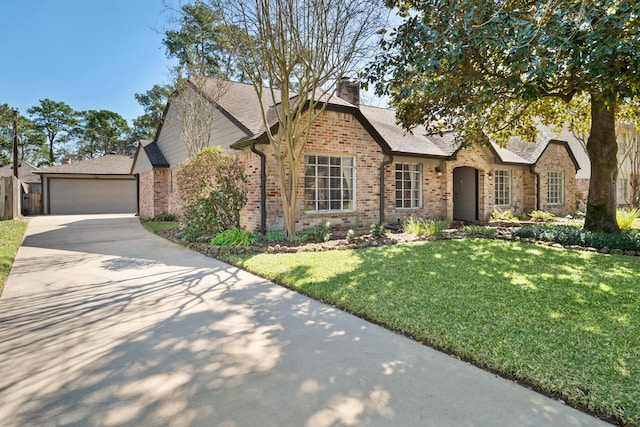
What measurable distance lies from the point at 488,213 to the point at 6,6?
19.0 m

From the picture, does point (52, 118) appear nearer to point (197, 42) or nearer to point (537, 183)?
point (197, 42)

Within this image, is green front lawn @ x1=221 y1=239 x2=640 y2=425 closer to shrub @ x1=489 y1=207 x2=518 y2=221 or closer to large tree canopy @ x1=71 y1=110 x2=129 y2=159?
shrub @ x1=489 y1=207 x2=518 y2=221

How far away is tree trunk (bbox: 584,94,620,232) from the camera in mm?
9641

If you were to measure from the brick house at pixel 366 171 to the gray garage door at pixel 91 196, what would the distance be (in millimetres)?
7650

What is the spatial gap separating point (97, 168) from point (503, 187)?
2634 centimetres

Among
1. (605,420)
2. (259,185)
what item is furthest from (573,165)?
(605,420)

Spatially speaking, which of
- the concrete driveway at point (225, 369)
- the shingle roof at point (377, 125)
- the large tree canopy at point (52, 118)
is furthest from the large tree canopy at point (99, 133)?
the concrete driveway at point (225, 369)

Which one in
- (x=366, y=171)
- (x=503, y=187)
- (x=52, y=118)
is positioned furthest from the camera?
(x=52, y=118)

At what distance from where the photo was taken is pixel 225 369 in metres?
3.04

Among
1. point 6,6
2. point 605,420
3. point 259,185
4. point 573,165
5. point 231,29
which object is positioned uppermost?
point 6,6

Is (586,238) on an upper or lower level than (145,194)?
lower

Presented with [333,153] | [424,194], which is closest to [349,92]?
[333,153]

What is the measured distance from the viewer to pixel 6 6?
38.8 feet

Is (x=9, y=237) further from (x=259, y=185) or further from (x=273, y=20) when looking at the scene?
(x=273, y=20)
